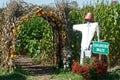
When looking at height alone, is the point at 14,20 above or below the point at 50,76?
above

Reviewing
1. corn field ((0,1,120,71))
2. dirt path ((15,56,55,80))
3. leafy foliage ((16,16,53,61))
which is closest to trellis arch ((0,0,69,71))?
corn field ((0,1,120,71))

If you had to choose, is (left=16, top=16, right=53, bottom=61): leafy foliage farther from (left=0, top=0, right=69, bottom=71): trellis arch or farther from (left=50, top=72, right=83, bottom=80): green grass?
(left=50, top=72, right=83, bottom=80): green grass

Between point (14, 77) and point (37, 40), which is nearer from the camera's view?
point (14, 77)

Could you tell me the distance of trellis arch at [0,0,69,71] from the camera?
12641 mm

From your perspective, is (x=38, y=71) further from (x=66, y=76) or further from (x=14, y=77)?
(x=66, y=76)

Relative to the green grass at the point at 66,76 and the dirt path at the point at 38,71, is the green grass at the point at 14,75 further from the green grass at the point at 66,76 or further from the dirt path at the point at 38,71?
the green grass at the point at 66,76

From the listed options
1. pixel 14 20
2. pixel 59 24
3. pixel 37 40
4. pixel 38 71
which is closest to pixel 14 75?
pixel 38 71

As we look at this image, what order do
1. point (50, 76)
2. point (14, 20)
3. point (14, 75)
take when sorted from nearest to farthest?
point (14, 75) < point (50, 76) < point (14, 20)

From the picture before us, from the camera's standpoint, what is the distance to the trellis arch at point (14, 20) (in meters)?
12.6

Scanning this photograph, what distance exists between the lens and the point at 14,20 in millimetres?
12719

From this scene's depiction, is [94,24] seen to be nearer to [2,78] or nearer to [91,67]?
[91,67]

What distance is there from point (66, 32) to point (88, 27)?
86.8 inches

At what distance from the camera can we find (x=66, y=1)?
13469 millimetres

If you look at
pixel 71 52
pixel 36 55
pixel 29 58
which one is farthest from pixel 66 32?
pixel 29 58
